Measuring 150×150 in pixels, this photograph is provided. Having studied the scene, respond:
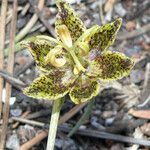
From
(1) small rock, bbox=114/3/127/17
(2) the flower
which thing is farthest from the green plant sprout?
(1) small rock, bbox=114/3/127/17

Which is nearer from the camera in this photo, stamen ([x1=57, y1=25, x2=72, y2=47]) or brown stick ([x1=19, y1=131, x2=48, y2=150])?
stamen ([x1=57, y1=25, x2=72, y2=47])

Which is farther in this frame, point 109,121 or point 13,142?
point 109,121

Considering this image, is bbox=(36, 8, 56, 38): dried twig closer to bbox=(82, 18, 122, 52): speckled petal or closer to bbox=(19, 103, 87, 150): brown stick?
bbox=(19, 103, 87, 150): brown stick

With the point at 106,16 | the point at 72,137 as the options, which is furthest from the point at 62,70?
the point at 106,16

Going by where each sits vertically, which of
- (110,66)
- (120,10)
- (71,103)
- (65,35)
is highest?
(120,10)

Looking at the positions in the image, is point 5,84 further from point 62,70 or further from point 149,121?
point 149,121

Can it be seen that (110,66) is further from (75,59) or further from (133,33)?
(133,33)

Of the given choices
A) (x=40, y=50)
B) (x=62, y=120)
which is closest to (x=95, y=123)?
(x=62, y=120)
